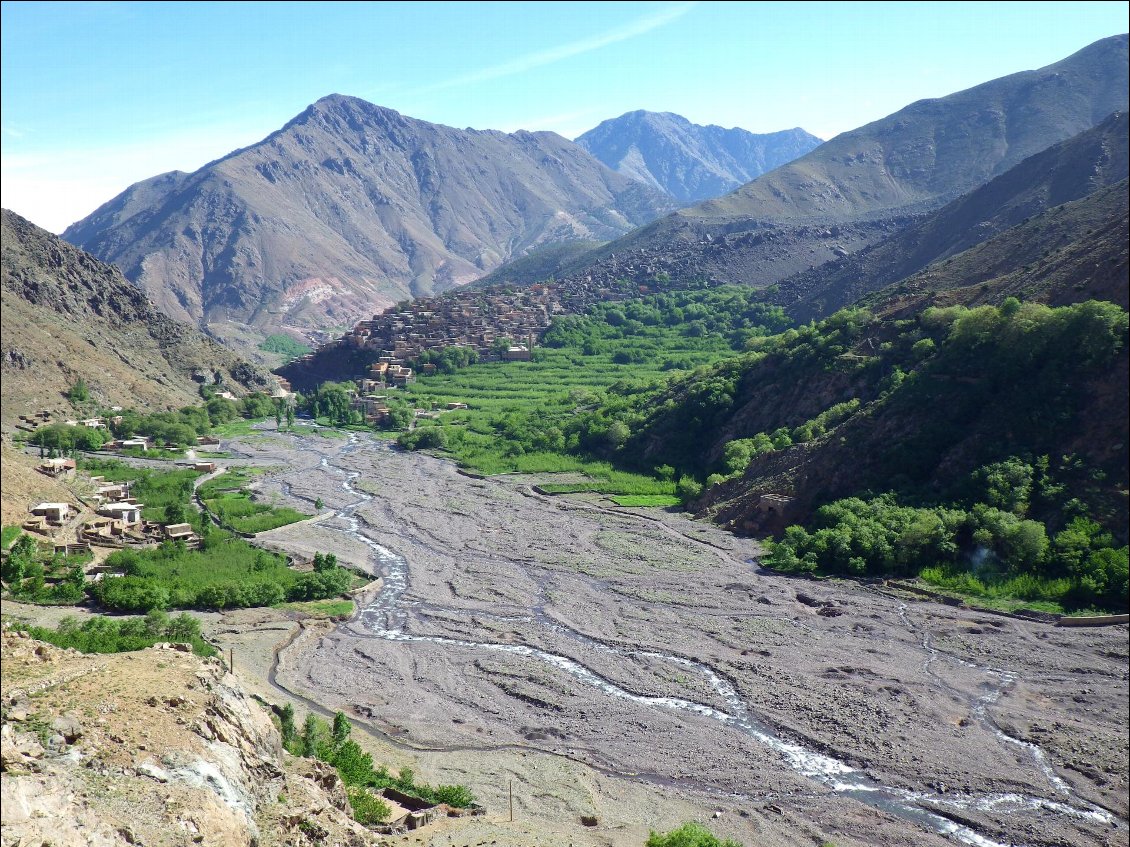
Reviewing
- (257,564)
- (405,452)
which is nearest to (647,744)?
(257,564)

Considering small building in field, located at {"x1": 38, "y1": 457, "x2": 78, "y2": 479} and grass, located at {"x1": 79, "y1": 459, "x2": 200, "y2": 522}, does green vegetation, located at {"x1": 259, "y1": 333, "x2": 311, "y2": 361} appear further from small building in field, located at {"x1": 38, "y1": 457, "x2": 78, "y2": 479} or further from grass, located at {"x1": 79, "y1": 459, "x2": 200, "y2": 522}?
small building in field, located at {"x1": 38, "y1": 457, "x2": 78, "y2": 479}

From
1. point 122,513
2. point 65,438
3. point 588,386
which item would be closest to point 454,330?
point 588,386

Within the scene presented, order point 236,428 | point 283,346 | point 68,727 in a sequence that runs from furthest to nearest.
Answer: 1. point 283,346
2. point 236,428
3. point 68,727

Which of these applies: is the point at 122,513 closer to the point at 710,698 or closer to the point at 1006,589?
the point at 710,698

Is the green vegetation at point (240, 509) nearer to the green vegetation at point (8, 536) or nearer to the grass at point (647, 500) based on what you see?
the green vegetation at point (8, 536)

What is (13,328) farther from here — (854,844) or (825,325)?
(854,844)

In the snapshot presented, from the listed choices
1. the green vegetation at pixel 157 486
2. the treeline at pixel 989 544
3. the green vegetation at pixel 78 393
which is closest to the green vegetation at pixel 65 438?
the green vegetation at pixel 157 486
